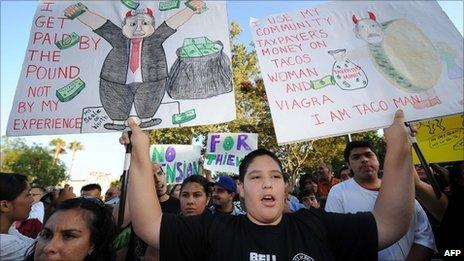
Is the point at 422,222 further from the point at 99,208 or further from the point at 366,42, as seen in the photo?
the point at 99,208

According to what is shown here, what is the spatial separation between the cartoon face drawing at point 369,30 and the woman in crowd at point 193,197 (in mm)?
2401

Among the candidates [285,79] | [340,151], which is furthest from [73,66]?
[340,151]

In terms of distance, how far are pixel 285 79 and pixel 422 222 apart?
179 cm

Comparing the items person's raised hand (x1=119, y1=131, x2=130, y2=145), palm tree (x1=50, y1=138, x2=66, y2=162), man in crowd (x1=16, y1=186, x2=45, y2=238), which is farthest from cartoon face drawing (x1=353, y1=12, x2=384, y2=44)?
palm tree (x1=50, y1=138, x2=66, y2=162)

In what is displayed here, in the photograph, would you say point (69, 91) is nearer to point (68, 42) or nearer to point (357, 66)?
point (68, 42)

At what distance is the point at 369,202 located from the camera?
3309 mm

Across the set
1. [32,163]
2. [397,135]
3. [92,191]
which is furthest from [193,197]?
[32,163]

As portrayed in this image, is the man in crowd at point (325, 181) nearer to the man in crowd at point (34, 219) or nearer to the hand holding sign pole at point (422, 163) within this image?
the hand holding sign pole at point (422, 163)

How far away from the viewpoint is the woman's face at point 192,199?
409cm

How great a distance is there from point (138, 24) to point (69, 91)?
0.91 meters

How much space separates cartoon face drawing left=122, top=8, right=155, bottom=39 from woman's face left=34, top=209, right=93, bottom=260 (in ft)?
6.24

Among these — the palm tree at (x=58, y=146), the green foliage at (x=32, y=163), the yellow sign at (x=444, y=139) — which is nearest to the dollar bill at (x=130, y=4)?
the yellow sign at (x=444, y=139)

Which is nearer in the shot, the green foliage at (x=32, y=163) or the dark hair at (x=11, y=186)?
the dark hair at (x=11, y=186)

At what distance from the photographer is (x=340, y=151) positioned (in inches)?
814
